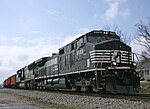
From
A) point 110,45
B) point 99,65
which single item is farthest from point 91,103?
point 110,45

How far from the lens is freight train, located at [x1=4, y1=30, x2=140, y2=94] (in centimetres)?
1698

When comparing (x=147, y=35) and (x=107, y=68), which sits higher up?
(x=147, y=35)

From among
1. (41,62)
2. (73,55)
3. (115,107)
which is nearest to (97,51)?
(73,55)

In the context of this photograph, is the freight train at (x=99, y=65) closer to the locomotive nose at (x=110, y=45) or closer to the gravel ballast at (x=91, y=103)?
the locomotive nose at (x=110, y=45)

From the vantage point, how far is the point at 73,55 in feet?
71.8

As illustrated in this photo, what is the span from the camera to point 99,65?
57.6 feet

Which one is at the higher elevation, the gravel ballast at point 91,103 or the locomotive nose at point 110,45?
the locomotive nose at point 110,45

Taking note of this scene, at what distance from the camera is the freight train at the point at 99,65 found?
17.0m

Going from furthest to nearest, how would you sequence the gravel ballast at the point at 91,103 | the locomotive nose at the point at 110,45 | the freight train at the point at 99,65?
the locomotive nose at the point at 110,45
the freight train at the point at 99,65
the gravel ballast at the point at 91,103

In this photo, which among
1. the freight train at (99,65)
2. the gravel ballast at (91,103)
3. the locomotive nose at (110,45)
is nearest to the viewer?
the gravel ballast at (91,103)

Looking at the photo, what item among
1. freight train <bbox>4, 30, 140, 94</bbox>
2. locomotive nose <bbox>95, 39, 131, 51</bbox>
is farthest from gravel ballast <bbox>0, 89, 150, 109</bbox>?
locomotive nose <bbox>95, 39, 131, 51</bbox>

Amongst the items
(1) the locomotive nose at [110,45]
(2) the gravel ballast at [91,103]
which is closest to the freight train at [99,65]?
(1) the locomotive nose at [110,45]

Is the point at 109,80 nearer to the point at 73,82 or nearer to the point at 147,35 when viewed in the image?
the point at 73,82

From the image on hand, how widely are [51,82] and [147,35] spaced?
35.6m
